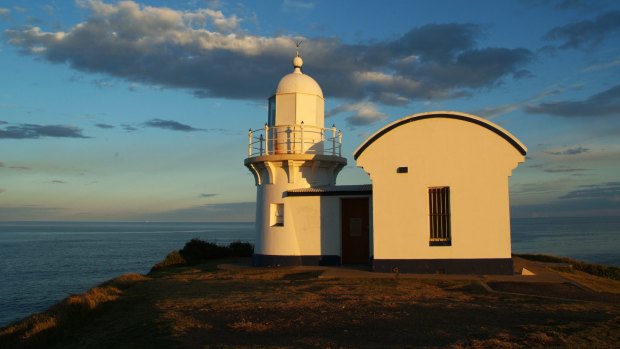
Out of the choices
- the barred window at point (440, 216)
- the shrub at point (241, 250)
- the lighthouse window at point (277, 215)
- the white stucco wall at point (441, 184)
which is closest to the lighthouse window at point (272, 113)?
the lighthouse window at point (277, 215)

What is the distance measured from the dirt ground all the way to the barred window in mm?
1737

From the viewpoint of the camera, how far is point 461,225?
1609 centimetres

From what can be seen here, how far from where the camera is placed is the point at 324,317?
963 cm

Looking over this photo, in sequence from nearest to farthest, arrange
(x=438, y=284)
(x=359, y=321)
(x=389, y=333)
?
(x=389, y=333) → (x=359, y=321) → (x=438, y=284)

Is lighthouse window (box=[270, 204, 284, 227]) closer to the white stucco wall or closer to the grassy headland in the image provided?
the white stucco wall

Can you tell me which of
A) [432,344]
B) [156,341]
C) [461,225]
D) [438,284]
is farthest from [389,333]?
[461,225]

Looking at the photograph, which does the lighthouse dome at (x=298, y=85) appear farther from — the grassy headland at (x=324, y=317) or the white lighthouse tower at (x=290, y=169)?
the grassy headland at (x=324, y=317)

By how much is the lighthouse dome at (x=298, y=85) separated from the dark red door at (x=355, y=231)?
4407mm

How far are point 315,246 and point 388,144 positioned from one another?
4.68m

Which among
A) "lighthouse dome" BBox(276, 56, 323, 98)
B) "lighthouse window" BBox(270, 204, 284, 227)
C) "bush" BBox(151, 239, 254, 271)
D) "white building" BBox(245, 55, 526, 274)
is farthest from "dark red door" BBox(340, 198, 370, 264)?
"bush" BBox(151, 239, 254, 271)

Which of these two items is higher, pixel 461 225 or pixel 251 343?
pixel 461 225

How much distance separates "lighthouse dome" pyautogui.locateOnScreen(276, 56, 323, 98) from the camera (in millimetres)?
19984

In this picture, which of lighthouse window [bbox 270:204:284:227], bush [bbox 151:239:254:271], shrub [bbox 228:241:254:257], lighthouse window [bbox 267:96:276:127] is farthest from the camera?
shrub [bbox 228:241:254:257]

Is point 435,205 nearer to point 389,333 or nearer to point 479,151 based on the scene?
point 479,151
